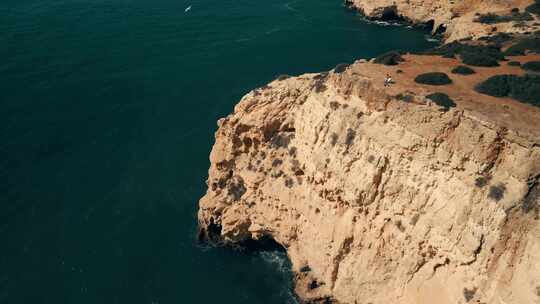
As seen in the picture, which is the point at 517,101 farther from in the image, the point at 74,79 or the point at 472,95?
the point at 74,79

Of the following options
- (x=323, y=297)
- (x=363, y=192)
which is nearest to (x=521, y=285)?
(x=363, y=192)

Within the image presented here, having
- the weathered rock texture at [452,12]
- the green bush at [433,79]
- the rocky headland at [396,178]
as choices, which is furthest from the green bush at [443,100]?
the weathered rock texture at [452,12]

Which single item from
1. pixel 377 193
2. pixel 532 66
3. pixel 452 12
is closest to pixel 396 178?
pixel 377 193

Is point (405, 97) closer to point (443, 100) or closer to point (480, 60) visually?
point (443, 100)

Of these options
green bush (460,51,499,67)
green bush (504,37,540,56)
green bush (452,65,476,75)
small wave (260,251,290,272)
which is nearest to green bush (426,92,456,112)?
green bush (452,65,476,75)

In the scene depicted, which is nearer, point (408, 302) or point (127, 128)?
point (408, 302)
